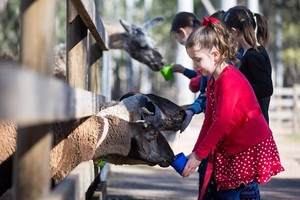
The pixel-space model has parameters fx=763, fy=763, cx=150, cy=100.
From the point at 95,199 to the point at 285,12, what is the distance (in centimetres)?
4673

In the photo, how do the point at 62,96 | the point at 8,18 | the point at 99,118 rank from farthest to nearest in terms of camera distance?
the point at 8,18, the point at 99,118, the point at 62,96

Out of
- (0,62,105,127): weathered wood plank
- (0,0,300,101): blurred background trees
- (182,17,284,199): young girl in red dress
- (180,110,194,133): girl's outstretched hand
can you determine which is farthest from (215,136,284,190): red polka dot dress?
(0,0,300,101): blurred background trees

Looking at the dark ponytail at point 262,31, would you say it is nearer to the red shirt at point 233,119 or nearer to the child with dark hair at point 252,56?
the child with dark hair at point 252,56

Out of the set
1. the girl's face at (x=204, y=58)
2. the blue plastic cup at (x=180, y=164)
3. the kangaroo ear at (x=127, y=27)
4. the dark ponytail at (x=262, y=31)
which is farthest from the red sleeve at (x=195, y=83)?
the kangaroo ear at (x=127, y=27)

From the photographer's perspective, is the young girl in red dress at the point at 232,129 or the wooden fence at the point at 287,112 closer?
the young girl in red dress at the point at 232,129

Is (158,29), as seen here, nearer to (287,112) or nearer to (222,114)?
(287,112)

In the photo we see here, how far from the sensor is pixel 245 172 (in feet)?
16.6

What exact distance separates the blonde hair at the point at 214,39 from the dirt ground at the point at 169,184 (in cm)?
207

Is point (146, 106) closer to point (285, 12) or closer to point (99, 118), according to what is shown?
point (99, 118)

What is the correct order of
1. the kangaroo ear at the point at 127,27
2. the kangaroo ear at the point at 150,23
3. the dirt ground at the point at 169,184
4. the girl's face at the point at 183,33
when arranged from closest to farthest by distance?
the girl's face at the point at 183,33 < the dirt ground at the point at 169,184 < the kangaroo ear at the point at 127,27 < the kangaroo ear at the point at 150,23

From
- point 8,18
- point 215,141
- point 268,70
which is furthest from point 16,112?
point 8,18

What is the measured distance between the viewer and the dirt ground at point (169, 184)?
9094 mm

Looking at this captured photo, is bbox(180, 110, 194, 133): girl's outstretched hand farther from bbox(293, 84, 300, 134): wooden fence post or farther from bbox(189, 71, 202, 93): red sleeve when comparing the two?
bbox(293, 84, 300, 134): wooden fence post

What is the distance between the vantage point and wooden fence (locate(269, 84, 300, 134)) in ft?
75.5
